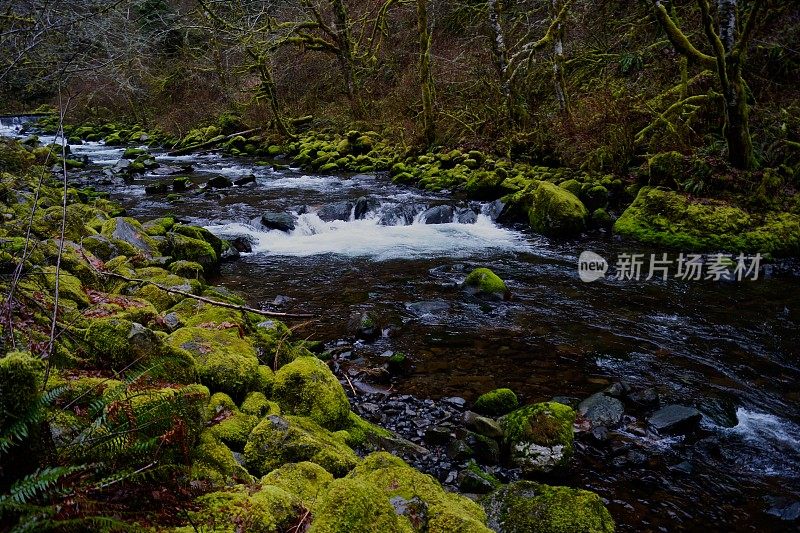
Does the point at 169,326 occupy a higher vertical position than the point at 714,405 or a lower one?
higher

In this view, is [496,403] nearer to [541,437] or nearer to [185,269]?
[541,437]

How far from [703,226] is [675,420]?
5.75 metres

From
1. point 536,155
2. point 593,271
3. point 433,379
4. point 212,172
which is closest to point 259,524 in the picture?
point 433,379

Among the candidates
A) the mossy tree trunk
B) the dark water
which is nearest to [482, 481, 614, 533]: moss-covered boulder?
the dark water

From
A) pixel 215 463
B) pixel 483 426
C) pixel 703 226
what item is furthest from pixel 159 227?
pixel 703 226

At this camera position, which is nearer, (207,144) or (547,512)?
(547,512)

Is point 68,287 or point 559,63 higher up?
point 559,63

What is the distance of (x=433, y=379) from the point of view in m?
Result: 5.29

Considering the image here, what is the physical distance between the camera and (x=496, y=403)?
4.66m

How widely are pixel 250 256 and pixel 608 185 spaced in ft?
24.5

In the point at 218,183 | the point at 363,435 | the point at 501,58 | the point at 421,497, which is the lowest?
the point at 363,435

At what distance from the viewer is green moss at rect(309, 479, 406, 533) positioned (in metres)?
1.74

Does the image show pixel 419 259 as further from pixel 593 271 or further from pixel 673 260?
pixel 673 260

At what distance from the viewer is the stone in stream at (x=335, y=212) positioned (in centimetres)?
1153
